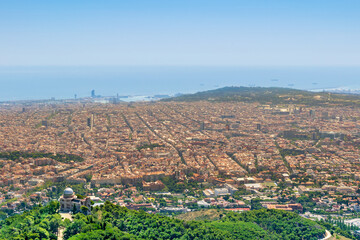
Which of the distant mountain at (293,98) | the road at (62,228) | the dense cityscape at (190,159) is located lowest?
the dense cityscape at (190,159)

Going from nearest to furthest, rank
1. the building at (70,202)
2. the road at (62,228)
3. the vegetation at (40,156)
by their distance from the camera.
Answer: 1. the road at (62,228)
2. the building at (70,202)
3. the vegetation at (40,156)

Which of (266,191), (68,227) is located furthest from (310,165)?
(68,227)

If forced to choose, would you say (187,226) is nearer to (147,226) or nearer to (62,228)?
(147,226)

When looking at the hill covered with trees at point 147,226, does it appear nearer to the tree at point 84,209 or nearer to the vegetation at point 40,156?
the tree at point 84,209

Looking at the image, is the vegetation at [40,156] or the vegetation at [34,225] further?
the vegetation at [40,156]

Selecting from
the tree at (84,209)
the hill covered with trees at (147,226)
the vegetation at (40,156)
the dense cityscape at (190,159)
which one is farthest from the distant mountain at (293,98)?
the tree at (84,209)

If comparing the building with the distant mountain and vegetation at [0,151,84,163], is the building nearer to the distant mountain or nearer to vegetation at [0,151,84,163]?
vegetation at [0,151,84,163]

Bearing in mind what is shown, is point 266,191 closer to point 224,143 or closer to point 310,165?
point 310,165

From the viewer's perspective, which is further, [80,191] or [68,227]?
[80,191]

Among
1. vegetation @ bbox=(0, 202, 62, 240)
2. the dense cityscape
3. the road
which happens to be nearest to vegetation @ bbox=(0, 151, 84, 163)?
the dense cityscape

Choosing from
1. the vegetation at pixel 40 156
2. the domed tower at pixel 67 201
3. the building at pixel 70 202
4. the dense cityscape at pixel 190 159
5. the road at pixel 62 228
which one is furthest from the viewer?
the vegetation at pixel 40 156
